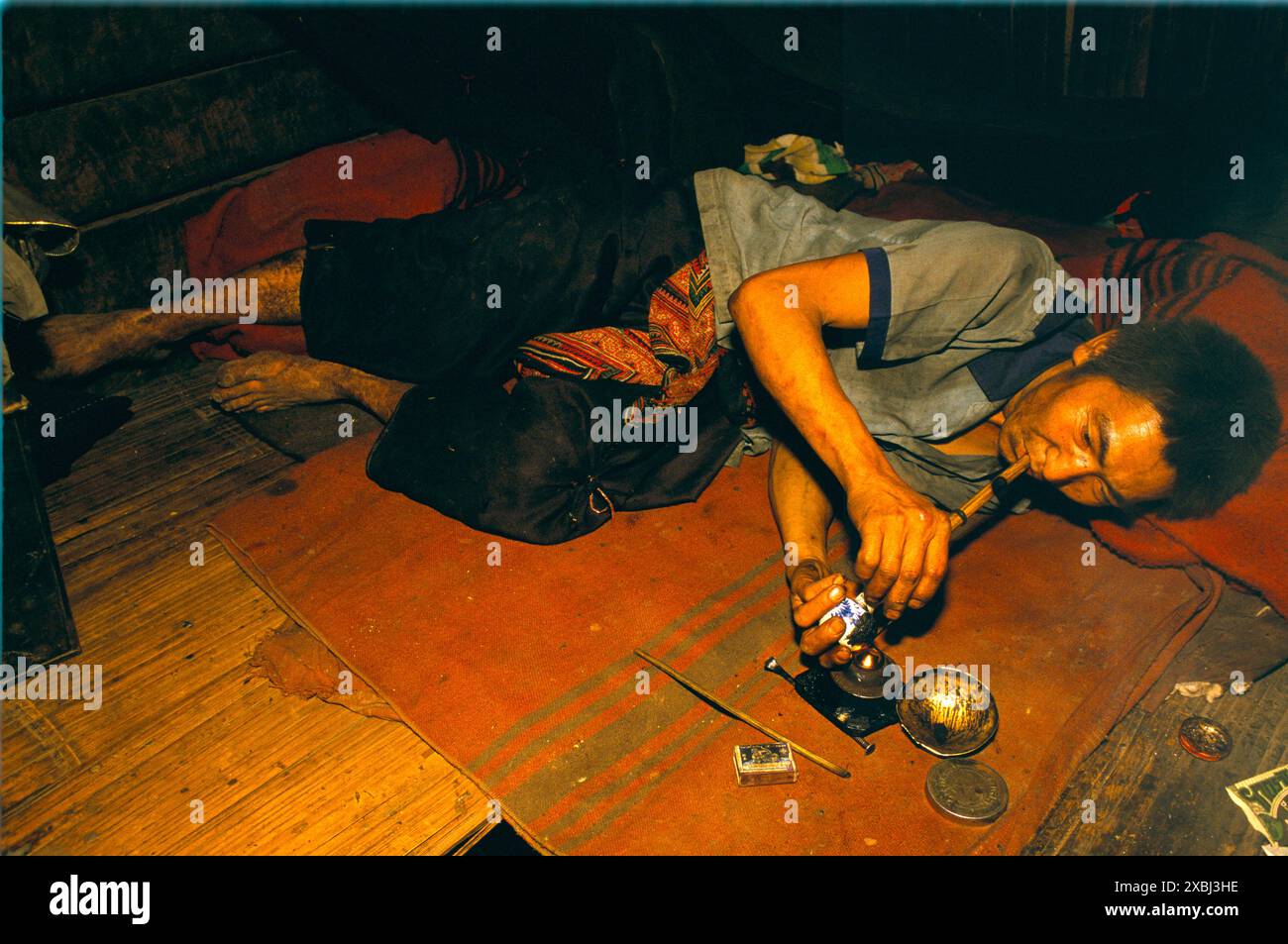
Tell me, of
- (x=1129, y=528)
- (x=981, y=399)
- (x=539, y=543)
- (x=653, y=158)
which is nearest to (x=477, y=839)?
(x=539, y=543)

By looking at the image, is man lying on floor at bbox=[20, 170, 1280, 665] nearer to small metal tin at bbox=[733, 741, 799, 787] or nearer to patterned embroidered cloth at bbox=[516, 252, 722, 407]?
patterned embroidered cloth at bbox=[516, 252, 722, 407]

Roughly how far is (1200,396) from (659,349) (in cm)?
150

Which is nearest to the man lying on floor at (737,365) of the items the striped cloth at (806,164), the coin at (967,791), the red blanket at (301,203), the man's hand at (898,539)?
the man's hand at (898,539)

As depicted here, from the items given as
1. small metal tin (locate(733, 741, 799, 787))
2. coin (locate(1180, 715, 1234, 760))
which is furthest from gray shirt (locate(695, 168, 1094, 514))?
small metal tin (locate(733, 741, 799, 787))

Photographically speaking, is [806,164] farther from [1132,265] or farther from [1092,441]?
[1092,441]

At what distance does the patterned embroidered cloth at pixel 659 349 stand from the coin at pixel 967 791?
4.63 ft

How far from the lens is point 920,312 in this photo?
2.22 metres

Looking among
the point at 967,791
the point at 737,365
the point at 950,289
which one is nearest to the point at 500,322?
the point at 737,365

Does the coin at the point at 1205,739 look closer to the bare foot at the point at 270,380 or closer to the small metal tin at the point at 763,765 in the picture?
the small metal tin at the point at 763,765

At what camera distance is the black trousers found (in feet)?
8.65

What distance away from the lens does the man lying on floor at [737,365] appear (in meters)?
2.16

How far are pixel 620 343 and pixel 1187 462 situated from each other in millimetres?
1647

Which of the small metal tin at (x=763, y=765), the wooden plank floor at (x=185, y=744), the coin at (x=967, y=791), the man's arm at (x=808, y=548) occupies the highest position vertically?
the man's arm at (x=808, y=548)

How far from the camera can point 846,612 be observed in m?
2.12
